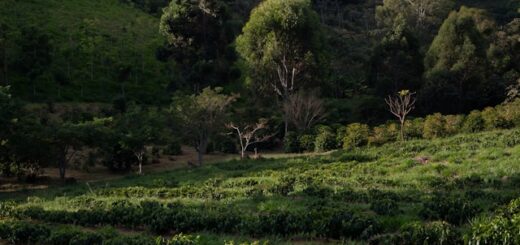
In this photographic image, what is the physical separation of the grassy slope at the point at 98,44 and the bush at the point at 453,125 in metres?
25.9

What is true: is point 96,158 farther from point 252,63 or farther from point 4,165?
point 252,63

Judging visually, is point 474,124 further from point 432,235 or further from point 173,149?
point 432,235

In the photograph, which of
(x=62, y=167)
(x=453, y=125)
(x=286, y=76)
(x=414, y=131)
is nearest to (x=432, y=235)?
(x=414, y=131)

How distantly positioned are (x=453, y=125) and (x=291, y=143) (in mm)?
10324

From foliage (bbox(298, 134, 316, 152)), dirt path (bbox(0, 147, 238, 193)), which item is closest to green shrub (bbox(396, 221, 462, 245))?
dirt path (bbox(0, 147, 238, 193))

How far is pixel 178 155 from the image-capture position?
3703cm

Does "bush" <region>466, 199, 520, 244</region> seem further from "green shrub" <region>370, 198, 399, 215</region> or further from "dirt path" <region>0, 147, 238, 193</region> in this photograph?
"dirt path" <region>0, 147, 238, 193</region>

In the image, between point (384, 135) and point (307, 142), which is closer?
Result: point (384, 135)

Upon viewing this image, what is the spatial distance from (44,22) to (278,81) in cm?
2692

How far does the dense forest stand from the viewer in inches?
577

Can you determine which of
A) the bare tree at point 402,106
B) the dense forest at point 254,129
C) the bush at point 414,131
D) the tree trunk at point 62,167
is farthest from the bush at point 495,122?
the tree trunk at point 62,167

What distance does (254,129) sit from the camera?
32031 millimetres

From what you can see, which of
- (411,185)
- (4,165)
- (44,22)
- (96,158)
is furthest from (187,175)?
(44,22)

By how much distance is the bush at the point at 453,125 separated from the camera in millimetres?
31984
